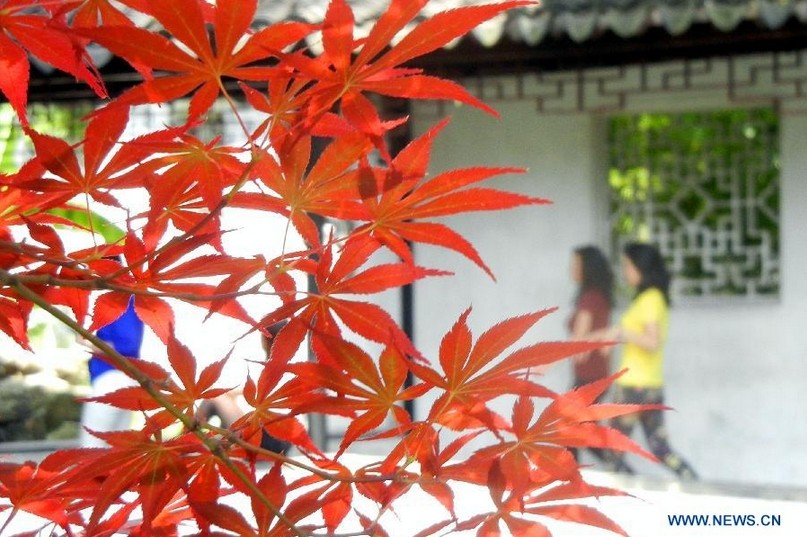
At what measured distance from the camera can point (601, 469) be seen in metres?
4.31

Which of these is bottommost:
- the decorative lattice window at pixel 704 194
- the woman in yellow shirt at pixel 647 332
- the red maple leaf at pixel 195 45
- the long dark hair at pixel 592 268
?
the woman in yellow shirt at pixel 647 332

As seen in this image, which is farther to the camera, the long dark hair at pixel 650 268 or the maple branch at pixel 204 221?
the long dark hair at pixel 650 268

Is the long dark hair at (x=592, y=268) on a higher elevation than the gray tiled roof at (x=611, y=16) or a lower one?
lower

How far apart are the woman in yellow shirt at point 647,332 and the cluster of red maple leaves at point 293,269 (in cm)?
319

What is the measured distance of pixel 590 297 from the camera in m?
4.00

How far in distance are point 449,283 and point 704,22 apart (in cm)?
153

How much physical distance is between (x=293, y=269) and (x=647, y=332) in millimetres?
3264

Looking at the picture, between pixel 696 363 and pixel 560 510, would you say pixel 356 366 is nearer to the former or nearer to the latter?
pixel 560 510

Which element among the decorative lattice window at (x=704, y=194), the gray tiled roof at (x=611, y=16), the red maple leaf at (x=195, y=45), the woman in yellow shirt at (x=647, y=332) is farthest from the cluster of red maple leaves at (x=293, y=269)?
the decorative lattice window at (x=704, y=194)

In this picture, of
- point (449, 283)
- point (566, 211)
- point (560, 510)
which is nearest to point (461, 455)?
point (449, 283)

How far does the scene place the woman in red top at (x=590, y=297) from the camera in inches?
156

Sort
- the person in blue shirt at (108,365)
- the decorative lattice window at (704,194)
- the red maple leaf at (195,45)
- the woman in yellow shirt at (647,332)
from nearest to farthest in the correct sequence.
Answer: the red maple leaf at (195,45)
the person in blue shirt at (108,365)
the woman in yellow shirt at (647,332)
the decorative lattice window at (704,194)

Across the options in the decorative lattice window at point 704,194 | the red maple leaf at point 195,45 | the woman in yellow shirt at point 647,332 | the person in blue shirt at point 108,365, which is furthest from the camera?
the decorative lattice window at point 704,194

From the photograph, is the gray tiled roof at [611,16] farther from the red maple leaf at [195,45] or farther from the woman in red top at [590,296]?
the red maple leaf at [195,45]
